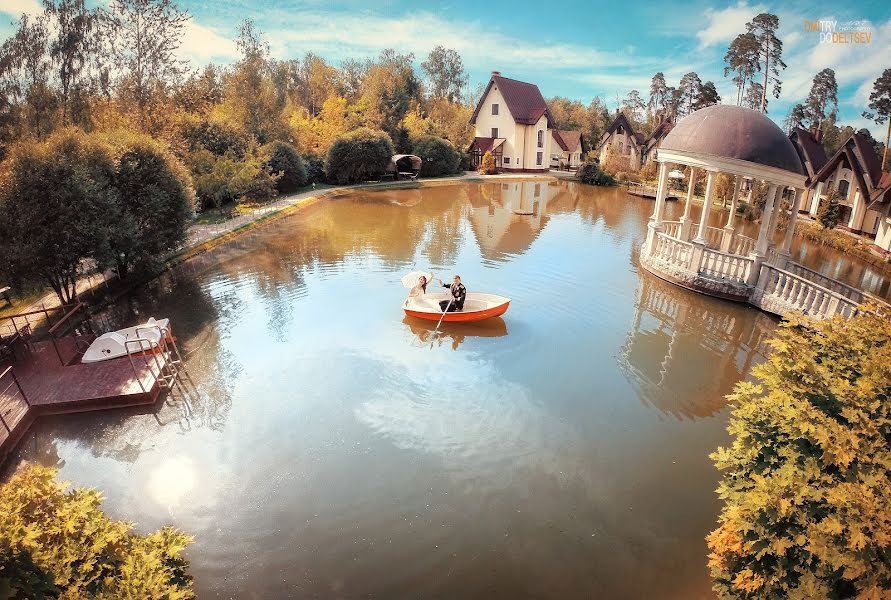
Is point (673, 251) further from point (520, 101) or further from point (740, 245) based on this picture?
point (520, 101)

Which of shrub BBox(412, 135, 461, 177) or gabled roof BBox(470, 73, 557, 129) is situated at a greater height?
gabled roof BBox(470, 73, 557, 129)

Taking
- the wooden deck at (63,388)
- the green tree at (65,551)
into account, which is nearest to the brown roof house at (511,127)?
the wooden deck at (63,388)

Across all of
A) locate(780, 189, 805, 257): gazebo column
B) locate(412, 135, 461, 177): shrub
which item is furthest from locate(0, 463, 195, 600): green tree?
locate(412, 135, 461, 177): shrub

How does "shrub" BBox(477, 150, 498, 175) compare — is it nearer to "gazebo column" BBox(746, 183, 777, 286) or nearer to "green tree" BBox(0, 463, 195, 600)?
"gazebo column" BBox(746, 183, 777, 286)

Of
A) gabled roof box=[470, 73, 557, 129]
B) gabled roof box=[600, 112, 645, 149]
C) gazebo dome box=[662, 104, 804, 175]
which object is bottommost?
gazebo dome box=[662, 104, 804, 175]

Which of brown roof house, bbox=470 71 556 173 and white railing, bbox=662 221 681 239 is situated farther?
brown roof house, bbox=470 71 556 173

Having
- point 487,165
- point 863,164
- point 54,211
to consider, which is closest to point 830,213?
point 863,164

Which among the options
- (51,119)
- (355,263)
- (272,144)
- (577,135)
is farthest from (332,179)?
(577,135)

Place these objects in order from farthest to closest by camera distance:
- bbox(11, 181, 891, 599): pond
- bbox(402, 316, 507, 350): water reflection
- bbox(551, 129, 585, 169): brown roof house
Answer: bbox(551, 129, 585, 169): brown roof house < bbox(402, 316, 507, 350): water reflection < bbox(11, 181, 891, 599): pond
